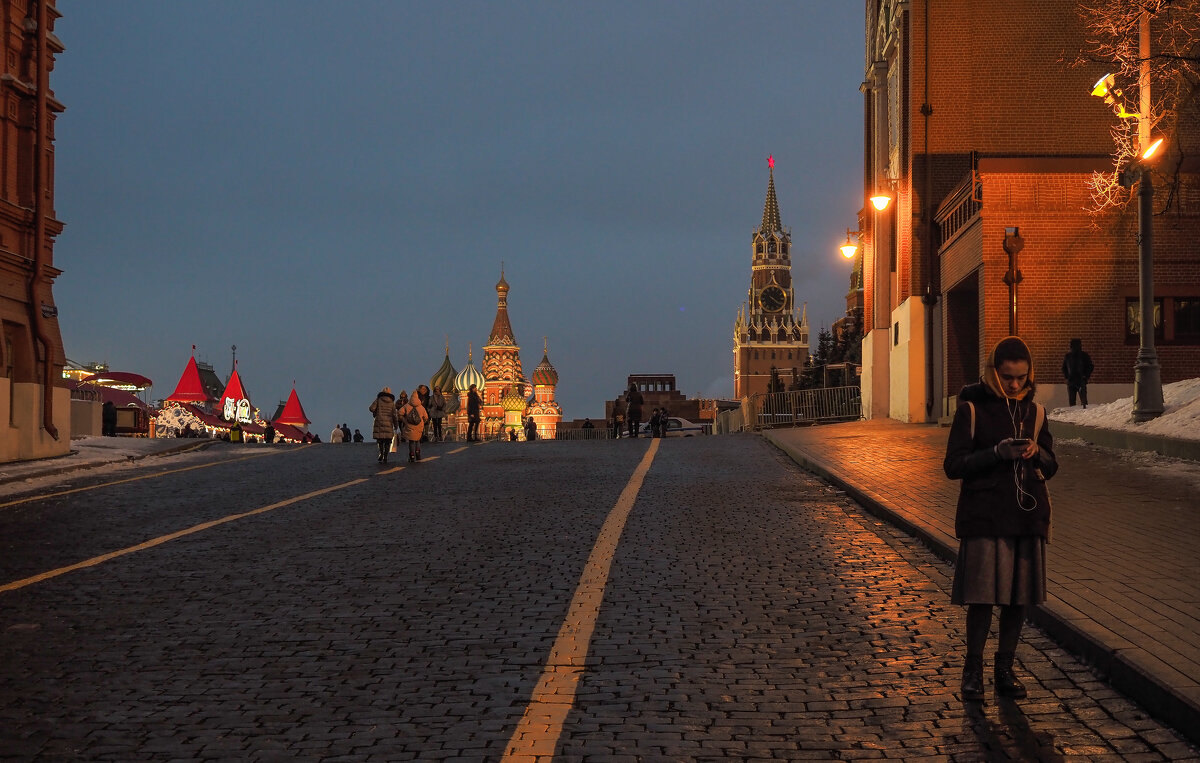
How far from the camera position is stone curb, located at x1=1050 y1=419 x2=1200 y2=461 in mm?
17250

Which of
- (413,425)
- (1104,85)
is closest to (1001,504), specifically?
(1104,85)

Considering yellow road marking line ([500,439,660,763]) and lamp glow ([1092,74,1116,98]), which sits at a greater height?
lamp glow ([1092,74,1116,98])

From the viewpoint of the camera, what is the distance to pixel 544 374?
191 m

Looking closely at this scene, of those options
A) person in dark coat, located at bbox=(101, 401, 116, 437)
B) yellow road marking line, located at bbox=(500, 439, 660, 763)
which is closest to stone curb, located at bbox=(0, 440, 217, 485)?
person in dark coat, located at bbox=(101, 401, 116, 437)

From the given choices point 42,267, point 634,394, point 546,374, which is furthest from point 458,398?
point 42,267

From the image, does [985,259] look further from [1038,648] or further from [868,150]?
[1038,648]

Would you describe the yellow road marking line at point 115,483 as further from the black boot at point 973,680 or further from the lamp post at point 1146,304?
the lamp post at point 1146,304

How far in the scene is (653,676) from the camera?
634cm

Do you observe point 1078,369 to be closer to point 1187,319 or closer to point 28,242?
point 1187,319

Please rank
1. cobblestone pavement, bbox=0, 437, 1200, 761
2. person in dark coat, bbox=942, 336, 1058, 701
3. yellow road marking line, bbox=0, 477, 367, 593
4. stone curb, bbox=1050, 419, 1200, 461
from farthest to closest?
stone curb, bbox=1050, 419, 1200, 461 → yellow road marking line, bbox=0, 477, 367, 593 → person in dark coat, bbox=942, 336, 1058, 701 → cobblestone pavement, bbox=0, 437, 1200, 761

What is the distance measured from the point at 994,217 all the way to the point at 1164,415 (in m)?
8.89

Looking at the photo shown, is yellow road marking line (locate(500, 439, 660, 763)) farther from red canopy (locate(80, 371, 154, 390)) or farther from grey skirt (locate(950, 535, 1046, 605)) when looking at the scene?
red canopy (locate(80, 371, 154, 390))

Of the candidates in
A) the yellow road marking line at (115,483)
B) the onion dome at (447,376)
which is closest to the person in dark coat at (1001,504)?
the yellow road marking line at (115,483)

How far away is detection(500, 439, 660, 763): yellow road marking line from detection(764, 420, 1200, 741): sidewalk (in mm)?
2798
